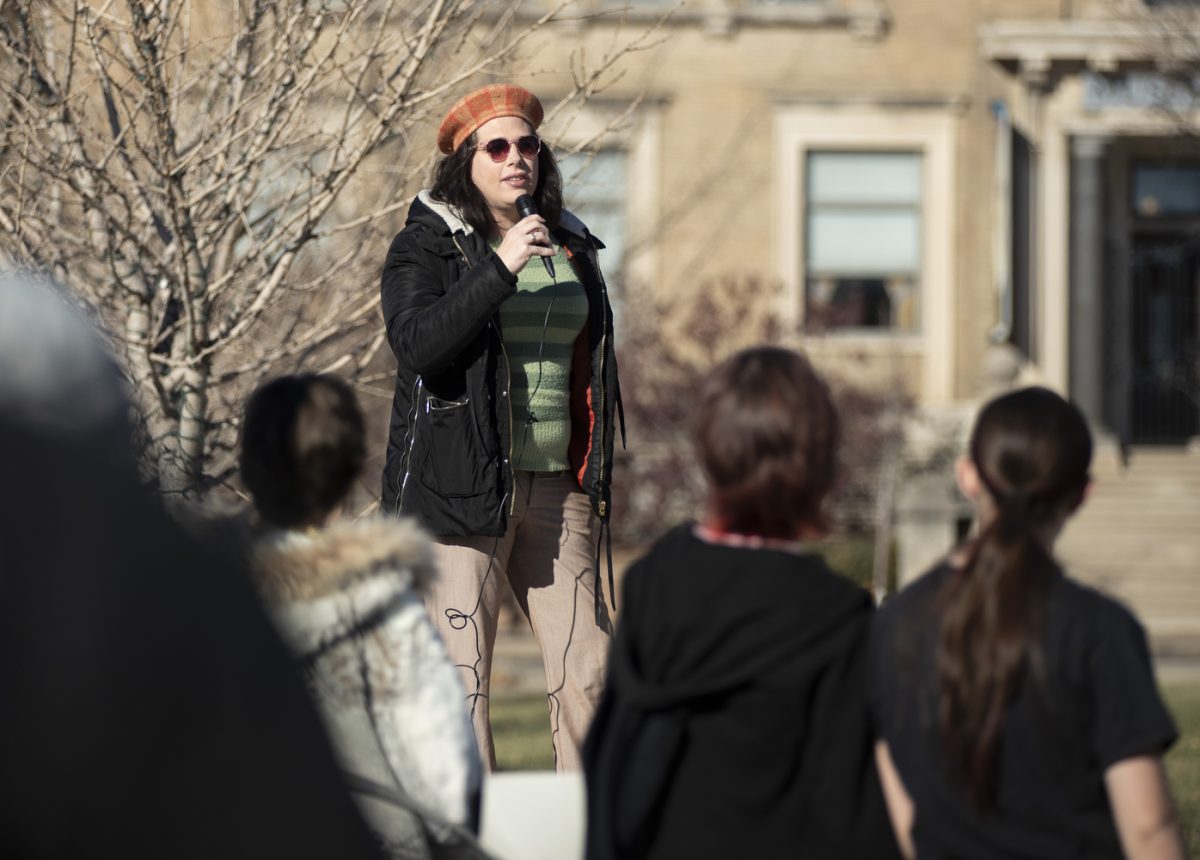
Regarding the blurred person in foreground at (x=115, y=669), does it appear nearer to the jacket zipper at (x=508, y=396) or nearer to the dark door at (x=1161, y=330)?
the jacket zipper at (x=508, y=396)

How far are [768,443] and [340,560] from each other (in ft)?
2.48

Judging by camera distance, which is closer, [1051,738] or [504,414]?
[1051,738]

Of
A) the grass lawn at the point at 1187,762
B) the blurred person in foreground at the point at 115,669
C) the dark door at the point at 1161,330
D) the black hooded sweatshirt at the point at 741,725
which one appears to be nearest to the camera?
the blurred person in foreground at the point at 115,669

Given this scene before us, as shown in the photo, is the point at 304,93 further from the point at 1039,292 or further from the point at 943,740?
the point at 1039,292

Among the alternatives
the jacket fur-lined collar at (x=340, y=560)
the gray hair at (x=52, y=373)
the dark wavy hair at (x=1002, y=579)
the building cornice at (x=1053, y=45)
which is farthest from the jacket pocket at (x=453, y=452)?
the building cornice at (x=1053, y=45)

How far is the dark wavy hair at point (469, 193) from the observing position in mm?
4789

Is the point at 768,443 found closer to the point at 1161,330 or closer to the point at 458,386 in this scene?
the point at 458,386

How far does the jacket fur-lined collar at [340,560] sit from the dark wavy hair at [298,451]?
0.10m

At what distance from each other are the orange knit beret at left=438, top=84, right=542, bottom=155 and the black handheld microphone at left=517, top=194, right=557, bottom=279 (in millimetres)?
269

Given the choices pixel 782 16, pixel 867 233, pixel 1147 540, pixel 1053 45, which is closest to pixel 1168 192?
pixel 1053 45

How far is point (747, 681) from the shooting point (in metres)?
2.91

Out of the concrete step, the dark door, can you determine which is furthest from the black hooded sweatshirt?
the dark door

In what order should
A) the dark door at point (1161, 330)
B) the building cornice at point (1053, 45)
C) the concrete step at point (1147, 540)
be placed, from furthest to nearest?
the dark door at point (1161, 330) < the building cornice at point (1053, 45) < the concrete step at point (1147, 540)

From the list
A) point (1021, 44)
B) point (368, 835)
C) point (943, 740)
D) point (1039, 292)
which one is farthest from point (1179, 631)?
point (368, 835)
